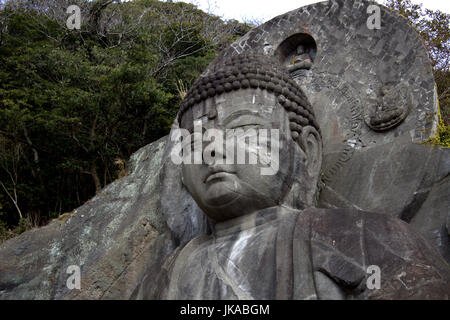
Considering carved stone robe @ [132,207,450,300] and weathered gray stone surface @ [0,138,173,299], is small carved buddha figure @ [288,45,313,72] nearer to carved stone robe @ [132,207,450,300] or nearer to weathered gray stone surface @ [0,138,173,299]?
weathered gray stone surface @ [0,138,173,299]

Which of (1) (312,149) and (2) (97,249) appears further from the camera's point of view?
(2) (97,249)

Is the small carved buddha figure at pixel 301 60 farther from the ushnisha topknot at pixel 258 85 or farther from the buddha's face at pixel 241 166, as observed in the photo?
the buddha's face at pixel 241 166

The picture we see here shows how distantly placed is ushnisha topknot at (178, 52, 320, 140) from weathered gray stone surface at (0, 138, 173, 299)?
1.31 metres

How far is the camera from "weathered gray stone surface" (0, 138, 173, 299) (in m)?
4.73

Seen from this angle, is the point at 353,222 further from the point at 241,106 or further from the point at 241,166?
the point at 241,106

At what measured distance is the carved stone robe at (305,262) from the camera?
9.98 feet

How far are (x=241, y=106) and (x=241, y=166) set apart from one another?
0.62 meters

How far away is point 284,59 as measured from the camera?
616cm

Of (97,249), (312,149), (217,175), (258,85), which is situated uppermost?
(258,85)

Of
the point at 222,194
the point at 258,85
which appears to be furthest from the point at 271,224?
the point at 258,85

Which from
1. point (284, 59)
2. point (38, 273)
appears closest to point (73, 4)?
point (284, 59)

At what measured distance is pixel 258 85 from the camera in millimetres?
4387

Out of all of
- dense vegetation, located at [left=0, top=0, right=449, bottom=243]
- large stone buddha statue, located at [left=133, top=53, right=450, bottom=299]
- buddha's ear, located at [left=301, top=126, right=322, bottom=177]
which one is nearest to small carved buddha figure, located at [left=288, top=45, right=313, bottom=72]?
large stone buddha statue, located at [left=133, top=53, right=450, bottom=299]
